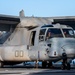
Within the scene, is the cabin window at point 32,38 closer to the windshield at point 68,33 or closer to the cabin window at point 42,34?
the cabin window at point 42,34

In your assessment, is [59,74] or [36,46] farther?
[36,46]

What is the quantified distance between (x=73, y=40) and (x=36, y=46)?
2.70 meters

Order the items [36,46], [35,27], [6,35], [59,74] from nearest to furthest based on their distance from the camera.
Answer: [59,74] → [36,46] → [35,27] → [6,35]

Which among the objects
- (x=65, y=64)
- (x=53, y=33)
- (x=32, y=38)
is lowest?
(x=65, y=64)

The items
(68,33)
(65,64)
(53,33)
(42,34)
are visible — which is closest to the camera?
(65,64)

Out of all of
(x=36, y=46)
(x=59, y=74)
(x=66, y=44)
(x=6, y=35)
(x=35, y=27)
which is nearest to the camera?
(x=59, y=74)

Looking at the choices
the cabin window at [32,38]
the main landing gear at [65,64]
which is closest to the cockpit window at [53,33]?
the cabin window at [32,38]

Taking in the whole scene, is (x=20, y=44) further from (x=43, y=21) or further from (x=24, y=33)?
(x=43, y=21)

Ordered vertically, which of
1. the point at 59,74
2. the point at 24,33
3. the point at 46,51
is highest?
the point at 24,33

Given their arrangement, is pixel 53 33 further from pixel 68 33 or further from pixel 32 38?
pixel 32 38

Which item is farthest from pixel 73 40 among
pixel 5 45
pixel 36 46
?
pixel 5 45

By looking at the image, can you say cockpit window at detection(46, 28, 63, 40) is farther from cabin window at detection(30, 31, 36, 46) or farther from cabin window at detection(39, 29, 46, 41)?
cabin window at detection(30, 31, 36, 46)

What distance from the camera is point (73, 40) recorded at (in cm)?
1947

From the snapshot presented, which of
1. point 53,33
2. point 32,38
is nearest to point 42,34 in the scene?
point 53,33
